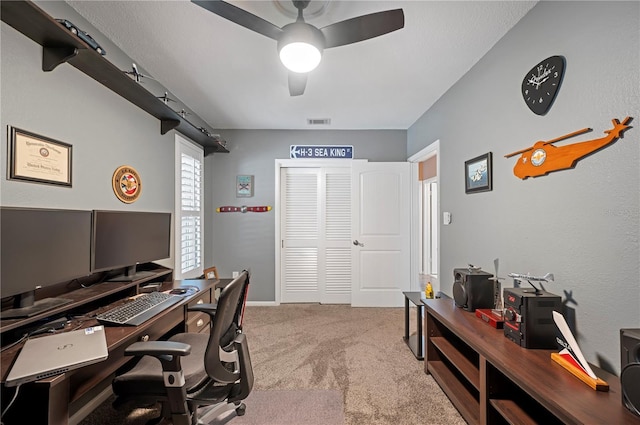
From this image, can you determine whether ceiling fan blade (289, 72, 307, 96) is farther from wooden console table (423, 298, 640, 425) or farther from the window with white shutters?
wooden console table (423, 298, 640, 425)

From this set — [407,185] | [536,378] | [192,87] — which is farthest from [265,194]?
[536,378]

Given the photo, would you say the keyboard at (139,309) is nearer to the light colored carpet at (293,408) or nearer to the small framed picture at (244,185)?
the light colored carpet at (293,408)

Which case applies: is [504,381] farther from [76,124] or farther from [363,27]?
[76,124]

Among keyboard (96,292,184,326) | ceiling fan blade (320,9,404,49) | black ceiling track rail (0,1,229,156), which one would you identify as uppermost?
ceiling fan blade (320,9,404,49)

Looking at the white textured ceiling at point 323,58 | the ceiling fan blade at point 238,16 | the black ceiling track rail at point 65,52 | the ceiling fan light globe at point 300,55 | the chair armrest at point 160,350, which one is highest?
the white textured ceiling at point 323,58

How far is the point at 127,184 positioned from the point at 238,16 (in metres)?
1.59

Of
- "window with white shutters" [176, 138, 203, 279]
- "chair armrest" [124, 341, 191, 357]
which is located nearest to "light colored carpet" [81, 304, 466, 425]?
"chair armrest" [124, 341, 191, 357]

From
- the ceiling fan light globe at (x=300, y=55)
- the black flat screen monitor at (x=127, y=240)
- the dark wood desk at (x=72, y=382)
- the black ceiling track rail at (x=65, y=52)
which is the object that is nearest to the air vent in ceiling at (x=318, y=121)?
the black ceiling track rail at (x=65, y=52)

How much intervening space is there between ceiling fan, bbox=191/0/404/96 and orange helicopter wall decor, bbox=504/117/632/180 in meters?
1.13

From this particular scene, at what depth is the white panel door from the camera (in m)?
4.14

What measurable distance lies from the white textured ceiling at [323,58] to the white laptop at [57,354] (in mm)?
1925

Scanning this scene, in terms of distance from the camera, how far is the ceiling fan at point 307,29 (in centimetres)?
147

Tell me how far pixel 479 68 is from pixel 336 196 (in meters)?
2.45

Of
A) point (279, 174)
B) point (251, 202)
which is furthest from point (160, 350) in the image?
point (279, 174)
